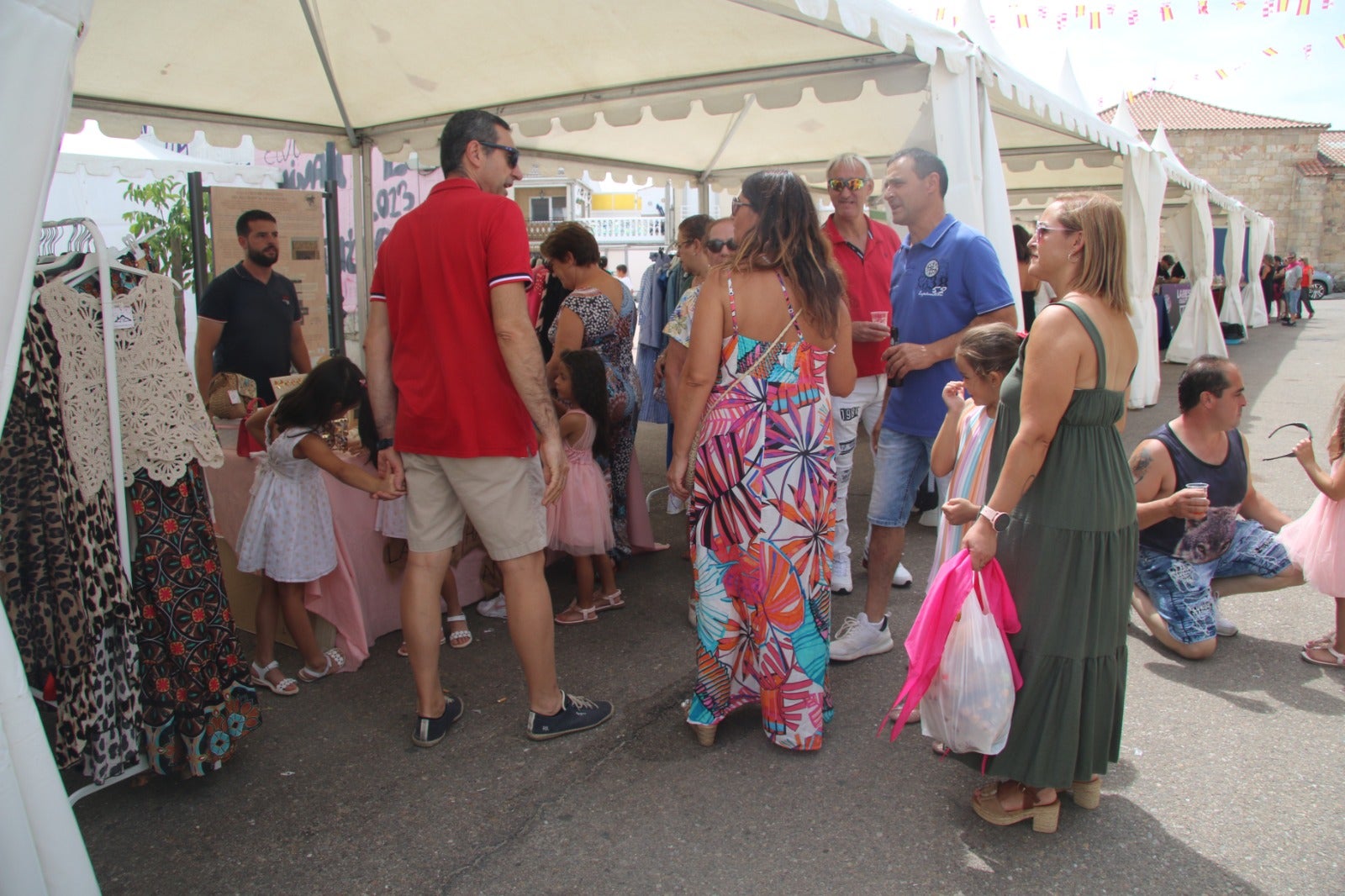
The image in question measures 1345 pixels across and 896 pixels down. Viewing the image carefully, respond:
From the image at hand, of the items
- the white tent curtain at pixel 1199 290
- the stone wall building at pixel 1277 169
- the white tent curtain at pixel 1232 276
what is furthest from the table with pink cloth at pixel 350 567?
the stone wall building at pixel 1277 169

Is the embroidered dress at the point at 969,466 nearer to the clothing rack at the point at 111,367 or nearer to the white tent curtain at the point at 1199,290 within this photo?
the clothing rack at the point at 111,367

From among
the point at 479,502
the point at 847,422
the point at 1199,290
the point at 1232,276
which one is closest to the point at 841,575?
the point at 847,422

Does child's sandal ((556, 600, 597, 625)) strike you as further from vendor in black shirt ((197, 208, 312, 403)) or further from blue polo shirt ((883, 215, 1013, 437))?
vendor in black shirt ((197, 208, 312, 403))

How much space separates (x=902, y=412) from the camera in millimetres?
3506

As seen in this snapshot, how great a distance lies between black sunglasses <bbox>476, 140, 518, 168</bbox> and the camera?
2.75 m

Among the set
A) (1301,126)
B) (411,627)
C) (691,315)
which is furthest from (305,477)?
(1301,126)

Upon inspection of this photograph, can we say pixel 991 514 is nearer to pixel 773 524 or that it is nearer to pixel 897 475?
pixel 773 524

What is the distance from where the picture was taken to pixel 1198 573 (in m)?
3.62

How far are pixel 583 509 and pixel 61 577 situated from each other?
2.09 metres

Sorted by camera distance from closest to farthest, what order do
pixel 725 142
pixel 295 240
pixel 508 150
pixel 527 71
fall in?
pixel 508 150 → pixel 527 71 → pixel 295 240 → pixel 725 142

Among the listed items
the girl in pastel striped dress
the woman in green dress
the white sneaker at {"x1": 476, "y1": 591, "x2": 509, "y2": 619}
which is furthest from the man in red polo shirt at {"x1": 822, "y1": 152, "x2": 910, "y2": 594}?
the white sneaker at {"x1": 476, "y1": 591, "x2": 509, "y2": 619}

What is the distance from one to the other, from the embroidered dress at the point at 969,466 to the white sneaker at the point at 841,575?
1.17 metres

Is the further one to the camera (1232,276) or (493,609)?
(1232,276)

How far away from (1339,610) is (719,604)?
101 inches
